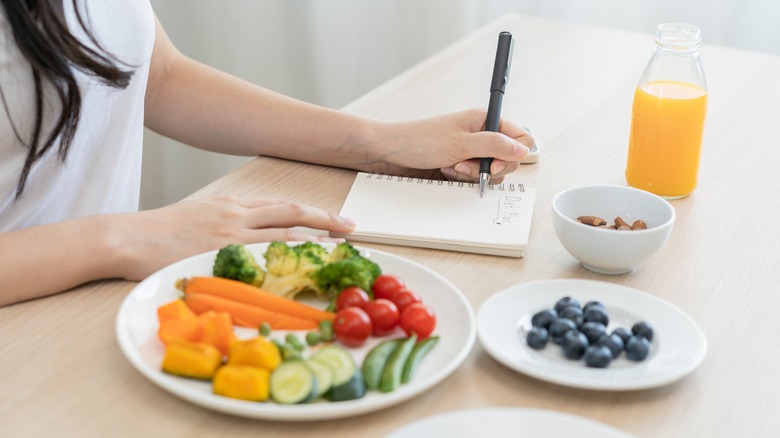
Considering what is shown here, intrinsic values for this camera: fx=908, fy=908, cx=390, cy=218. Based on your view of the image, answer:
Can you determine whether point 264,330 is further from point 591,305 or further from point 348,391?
point 591,305

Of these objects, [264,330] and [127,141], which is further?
[127,141]

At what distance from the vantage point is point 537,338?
818 mm

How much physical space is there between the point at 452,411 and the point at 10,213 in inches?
26.9

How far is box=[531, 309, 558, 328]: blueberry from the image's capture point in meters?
0.84

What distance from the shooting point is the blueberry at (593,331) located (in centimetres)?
82

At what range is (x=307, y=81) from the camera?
2779 mm

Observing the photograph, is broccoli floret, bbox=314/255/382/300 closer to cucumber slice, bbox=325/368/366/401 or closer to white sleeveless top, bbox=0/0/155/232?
cucumber slice, bbox=325/368/366/401

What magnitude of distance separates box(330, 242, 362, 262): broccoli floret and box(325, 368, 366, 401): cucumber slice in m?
0.20

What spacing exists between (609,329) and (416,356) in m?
0.20

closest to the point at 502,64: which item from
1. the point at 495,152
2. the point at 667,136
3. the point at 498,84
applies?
the point at 498,84

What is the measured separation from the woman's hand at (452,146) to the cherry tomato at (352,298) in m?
0.39

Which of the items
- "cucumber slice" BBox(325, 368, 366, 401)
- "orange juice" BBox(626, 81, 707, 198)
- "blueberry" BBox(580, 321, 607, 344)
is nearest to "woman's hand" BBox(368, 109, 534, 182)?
"orange juice" BBox(626, 81, 707, 198)

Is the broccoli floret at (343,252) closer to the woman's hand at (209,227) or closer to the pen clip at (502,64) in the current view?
the woman's hand at (209,227)

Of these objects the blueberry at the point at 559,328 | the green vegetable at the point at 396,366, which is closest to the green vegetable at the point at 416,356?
the green vegetable at the point at 396,366
